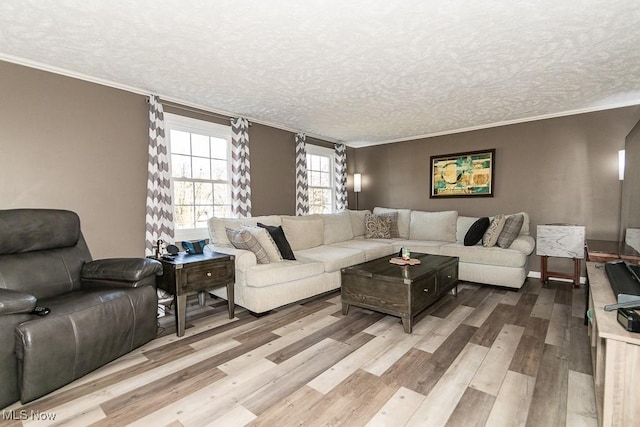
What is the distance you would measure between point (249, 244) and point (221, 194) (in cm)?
124

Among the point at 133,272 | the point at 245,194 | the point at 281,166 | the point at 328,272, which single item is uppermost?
the point at 281,166

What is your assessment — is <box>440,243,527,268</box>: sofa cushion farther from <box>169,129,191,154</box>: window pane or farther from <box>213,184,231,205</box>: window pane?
<box>169,129,191,154</box>: window pane

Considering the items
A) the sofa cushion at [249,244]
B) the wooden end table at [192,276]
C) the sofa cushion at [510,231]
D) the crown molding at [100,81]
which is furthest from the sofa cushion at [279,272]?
the sofa cushion at [510,231]

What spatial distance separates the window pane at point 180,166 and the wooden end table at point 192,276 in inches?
44.1

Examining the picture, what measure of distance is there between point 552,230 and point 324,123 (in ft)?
10.8

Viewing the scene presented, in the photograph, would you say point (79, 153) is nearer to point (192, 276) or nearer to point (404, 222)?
point (192, 276)

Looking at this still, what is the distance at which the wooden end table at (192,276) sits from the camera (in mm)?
2484

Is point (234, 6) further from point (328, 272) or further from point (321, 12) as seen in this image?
point (328, 272)

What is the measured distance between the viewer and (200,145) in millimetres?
3713

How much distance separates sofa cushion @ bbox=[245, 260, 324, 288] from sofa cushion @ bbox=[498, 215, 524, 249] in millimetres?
2403

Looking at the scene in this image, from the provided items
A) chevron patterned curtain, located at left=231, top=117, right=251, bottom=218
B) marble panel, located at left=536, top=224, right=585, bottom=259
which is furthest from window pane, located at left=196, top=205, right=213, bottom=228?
marble panel, located at left=536, top=224, right=585, bottom=259

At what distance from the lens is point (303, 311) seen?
3.07 m

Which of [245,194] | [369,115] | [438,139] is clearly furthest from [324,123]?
[438,139]

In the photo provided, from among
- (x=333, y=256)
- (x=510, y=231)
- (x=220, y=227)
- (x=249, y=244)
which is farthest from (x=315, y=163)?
(x=510, y=231)
